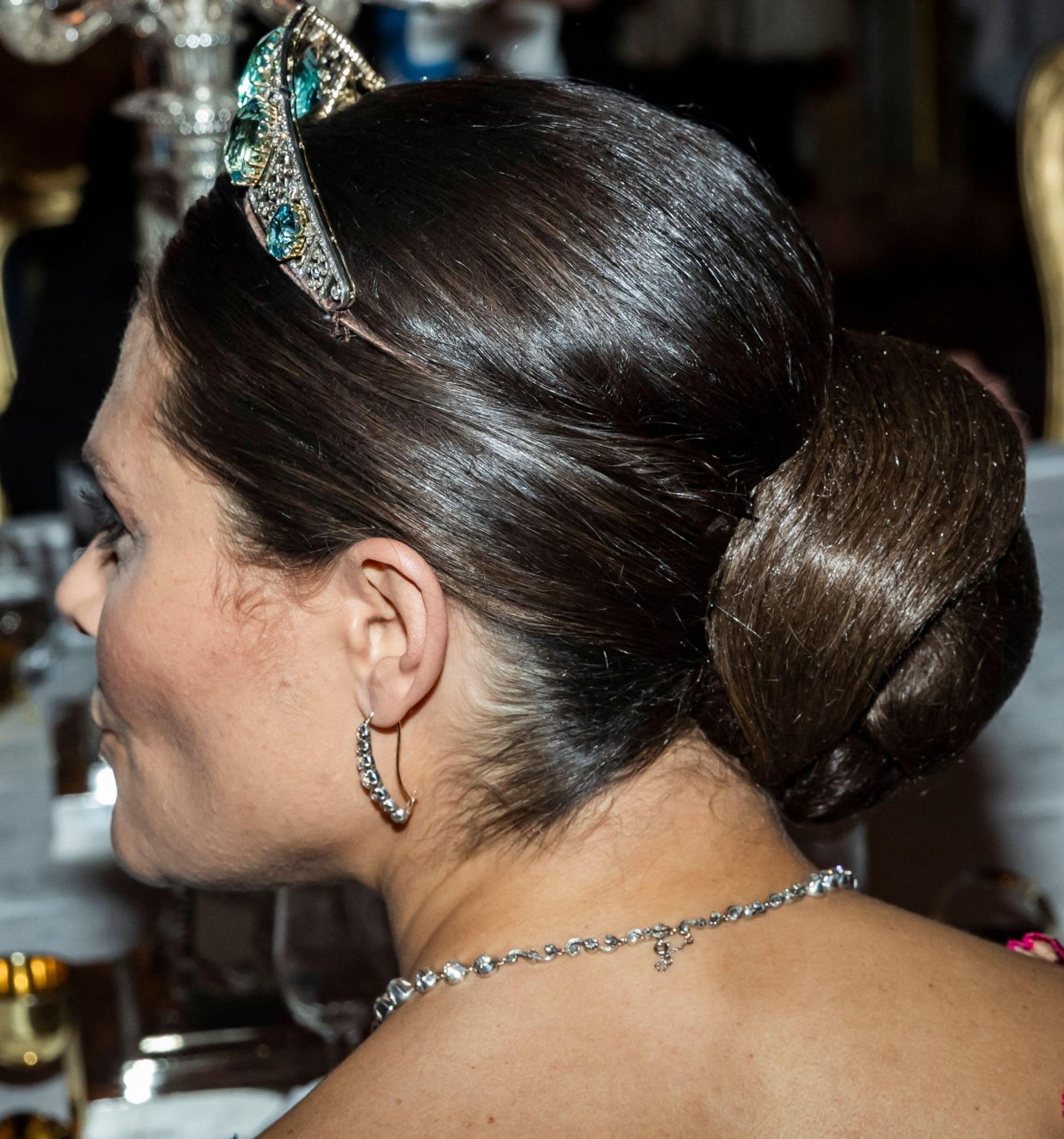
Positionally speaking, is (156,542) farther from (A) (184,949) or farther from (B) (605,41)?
(B) (605,41)

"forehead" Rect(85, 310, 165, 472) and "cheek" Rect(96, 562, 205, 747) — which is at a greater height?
"forehead" Rect(85, 310, 165, 472)

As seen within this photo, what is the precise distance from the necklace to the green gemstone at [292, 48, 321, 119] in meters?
0.54

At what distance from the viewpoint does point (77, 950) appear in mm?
1289

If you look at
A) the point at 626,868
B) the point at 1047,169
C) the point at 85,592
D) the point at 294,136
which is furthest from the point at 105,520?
the point at 1047,169

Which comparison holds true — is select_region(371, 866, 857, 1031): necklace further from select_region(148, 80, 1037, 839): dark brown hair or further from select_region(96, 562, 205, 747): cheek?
select_region(96, 562, 205, 747): cheek

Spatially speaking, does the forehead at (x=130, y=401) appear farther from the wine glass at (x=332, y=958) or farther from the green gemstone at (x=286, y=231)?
the wine glass at (x=332, y=958)

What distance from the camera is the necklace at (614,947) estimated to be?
2.62ft

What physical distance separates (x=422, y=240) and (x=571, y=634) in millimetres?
236

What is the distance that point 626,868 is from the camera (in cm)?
84

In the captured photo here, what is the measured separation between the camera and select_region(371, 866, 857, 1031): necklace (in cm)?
80

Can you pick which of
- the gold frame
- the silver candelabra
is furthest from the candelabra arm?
the gold frame

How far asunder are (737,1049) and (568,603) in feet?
0.84

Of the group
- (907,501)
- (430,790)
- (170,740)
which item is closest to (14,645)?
(170,740)

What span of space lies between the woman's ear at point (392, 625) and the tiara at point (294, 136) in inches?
5.7
